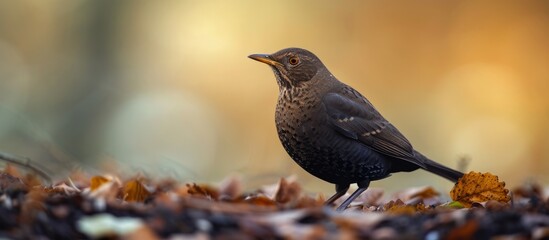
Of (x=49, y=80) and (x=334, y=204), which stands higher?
(x=49, y=80)

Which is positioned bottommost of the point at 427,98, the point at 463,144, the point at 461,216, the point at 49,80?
the point at 461,216

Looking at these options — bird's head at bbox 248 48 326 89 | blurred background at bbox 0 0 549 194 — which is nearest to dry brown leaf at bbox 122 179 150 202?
bird's head at bbox 248 48 326 89

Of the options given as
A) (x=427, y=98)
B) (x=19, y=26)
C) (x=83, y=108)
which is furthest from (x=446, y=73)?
(x=19, y=26)

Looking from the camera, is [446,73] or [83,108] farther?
[446,73]

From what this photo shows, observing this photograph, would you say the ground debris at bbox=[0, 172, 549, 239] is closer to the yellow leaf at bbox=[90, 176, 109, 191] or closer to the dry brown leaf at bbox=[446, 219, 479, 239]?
the dry brown leaf at bbox=[446, 219, 479, 239]

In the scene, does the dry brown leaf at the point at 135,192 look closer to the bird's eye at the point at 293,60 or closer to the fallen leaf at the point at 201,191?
the fallen leaf at the point at 201,191

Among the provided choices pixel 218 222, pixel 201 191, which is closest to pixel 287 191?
pixel 201 191

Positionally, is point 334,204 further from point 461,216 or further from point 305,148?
point 461,216
